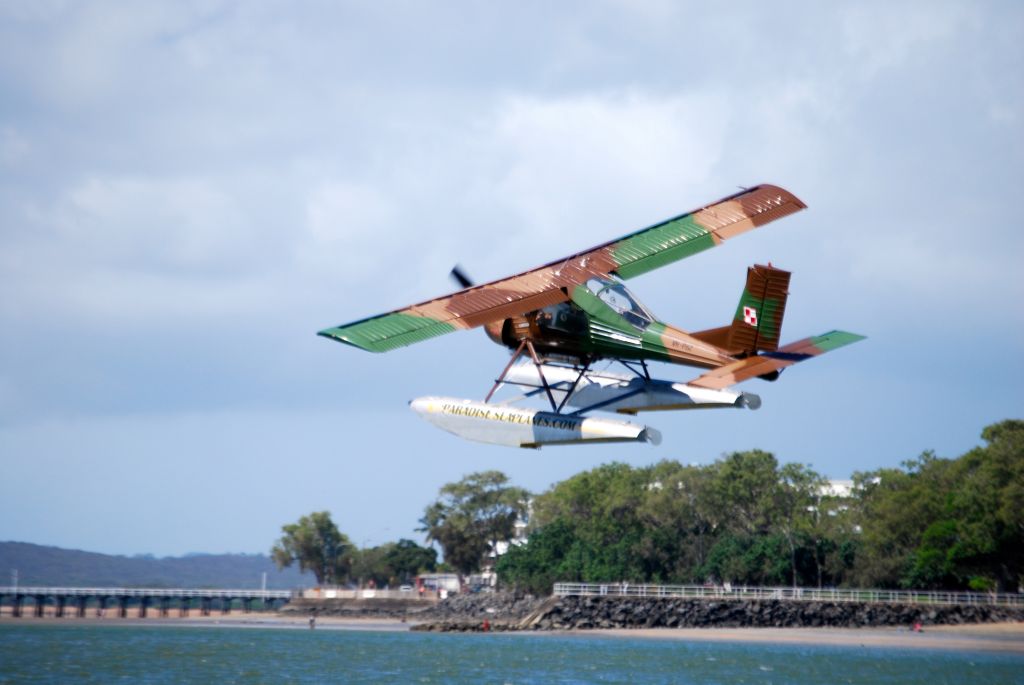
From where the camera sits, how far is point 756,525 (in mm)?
83875

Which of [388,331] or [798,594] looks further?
[798,594]

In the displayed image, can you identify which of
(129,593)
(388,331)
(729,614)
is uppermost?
(388,331)

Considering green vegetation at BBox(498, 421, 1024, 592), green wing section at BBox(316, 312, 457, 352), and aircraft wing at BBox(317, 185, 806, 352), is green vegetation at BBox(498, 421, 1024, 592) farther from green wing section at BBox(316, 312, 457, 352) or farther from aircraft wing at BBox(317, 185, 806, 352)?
green wing section at BBox(316, 312, 457, 352)

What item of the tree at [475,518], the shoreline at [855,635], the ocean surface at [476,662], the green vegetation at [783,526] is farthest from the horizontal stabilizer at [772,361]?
the tree at [475,518]

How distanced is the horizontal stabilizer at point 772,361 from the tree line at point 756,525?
3608cm

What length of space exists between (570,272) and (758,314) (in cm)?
438

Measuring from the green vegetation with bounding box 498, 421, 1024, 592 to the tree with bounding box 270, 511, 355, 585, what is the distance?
97.0 feet

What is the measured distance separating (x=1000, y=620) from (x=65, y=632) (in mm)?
52478

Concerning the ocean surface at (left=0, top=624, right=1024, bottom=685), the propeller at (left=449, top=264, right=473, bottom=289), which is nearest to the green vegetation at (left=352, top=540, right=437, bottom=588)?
the ocean surface at (left=0, top=624, right=1024, bottom=685)

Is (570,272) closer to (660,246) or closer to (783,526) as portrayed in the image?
(660,246)

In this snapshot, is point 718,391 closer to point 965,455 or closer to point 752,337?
point 752,337

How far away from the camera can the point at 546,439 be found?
2569cm

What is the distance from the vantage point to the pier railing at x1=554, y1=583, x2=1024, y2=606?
6153cm

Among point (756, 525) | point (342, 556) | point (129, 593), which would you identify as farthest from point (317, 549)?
point (756, 525)
